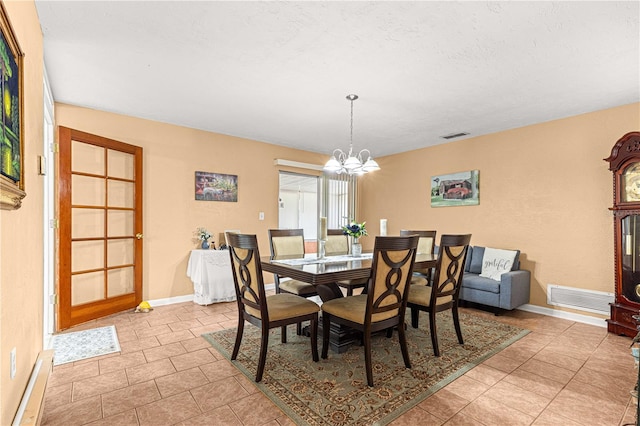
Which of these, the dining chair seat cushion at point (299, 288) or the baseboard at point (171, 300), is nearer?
the dining chair seat cushion at point (299, 288)

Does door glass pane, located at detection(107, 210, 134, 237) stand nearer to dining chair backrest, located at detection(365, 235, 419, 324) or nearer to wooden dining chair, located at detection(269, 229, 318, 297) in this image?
wooden dining chair, located at detection(269, 229, 318, 297)

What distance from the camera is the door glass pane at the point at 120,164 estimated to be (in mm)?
3758

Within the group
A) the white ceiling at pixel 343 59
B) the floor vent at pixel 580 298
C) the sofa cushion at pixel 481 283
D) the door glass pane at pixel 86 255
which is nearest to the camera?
the white ceiling at pixel 343 59

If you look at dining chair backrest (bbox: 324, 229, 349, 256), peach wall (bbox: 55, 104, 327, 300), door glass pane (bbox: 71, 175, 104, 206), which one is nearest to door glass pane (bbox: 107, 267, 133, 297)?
peach wall (bbox: 55, 104, 327, 300)

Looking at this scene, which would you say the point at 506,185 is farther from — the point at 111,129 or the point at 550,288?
A: the point at 111,129

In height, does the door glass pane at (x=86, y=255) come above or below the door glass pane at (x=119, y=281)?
above

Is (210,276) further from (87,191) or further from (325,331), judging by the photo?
(325,331)

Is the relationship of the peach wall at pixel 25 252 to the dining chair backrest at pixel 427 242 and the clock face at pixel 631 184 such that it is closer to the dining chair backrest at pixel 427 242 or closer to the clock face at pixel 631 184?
the dining chair backrest at pixel 427 242

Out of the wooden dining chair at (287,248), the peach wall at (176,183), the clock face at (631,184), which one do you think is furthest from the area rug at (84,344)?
the clock face at (631,184)

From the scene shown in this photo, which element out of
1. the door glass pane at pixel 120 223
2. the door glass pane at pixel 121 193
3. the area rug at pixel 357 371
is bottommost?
the area rug at pixel 357 371

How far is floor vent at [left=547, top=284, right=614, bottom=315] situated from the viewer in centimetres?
355

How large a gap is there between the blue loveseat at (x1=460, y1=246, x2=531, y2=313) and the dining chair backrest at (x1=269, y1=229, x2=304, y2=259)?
2.23 meters

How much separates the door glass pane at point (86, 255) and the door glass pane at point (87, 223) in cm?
9

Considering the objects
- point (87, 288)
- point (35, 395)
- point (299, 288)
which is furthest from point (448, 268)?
point (87, 288)
